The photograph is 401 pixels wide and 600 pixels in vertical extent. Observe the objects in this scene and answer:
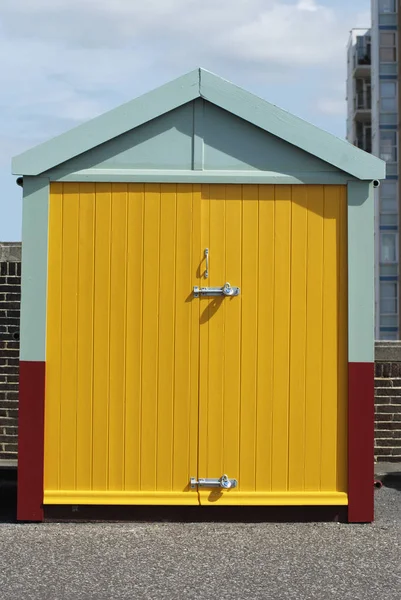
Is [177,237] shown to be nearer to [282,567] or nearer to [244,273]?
[244,273]

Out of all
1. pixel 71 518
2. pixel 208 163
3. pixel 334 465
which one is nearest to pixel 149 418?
pixel 71 518

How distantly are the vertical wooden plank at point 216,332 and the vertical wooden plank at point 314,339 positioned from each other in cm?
63

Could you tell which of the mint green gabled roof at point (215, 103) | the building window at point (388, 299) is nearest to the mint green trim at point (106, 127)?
the mint green gabled roof at point (215, 103)

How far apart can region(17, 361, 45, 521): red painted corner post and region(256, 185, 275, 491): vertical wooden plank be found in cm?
158

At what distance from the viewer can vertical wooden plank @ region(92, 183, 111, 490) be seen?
762cm

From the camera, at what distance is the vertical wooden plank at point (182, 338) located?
300 inches

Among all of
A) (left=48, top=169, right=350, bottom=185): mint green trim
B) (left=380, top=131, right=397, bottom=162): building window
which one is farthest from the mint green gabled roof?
(left=380, top=131, right=397, bottom=162): building window

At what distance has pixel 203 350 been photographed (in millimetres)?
7641

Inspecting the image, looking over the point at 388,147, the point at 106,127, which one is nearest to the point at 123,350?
the point at 106,127

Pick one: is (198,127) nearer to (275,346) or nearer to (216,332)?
(216,332)

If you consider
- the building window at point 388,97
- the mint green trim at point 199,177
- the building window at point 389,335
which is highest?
the building window at point 388,97

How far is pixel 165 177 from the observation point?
7680mm

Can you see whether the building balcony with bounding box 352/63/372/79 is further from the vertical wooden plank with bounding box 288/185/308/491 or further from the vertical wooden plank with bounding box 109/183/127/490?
the vertical wooden plank with bounding box 109/183/127/490

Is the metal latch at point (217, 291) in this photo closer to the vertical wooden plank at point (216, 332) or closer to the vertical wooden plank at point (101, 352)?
the vertical wooden plank at point (216, 332)
